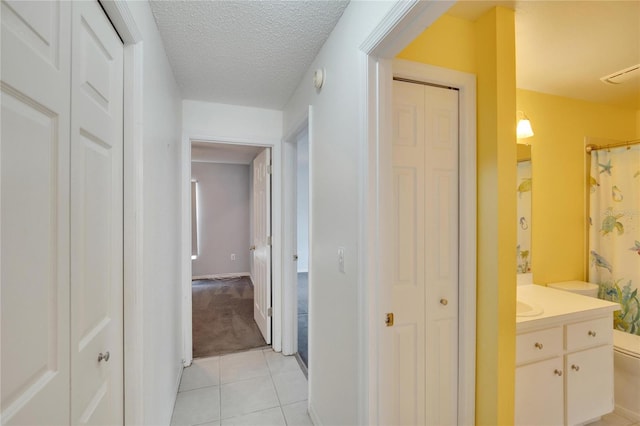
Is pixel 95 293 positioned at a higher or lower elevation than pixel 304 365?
higher

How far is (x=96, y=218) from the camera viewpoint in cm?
90

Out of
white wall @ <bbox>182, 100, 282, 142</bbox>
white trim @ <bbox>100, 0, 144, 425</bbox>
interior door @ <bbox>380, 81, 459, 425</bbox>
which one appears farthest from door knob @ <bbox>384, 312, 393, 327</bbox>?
white wall @ <bbox>182, 100, 282, 142</bbox>

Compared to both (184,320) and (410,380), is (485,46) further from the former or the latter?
(184,320)

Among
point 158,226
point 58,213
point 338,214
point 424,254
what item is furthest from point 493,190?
point 158,226

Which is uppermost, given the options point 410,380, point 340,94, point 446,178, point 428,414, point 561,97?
point 561,97

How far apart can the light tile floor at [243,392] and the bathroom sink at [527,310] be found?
1484mm

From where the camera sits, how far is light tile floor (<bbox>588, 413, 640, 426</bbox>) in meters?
1.81

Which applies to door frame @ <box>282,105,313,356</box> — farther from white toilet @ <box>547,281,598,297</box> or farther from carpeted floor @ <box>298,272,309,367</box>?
white toilet @ <box>547,281,598,297</box>

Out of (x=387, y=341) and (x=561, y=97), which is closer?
(x=387, y=341)

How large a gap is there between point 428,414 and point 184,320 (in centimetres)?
206

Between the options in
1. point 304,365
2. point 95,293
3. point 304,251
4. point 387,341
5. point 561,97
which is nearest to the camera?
point 95,293

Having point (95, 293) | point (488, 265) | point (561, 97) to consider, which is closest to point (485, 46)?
point (488, 265)

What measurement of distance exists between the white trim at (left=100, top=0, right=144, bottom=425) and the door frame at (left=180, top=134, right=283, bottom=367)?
1.32 meters

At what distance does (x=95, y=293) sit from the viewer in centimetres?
89
